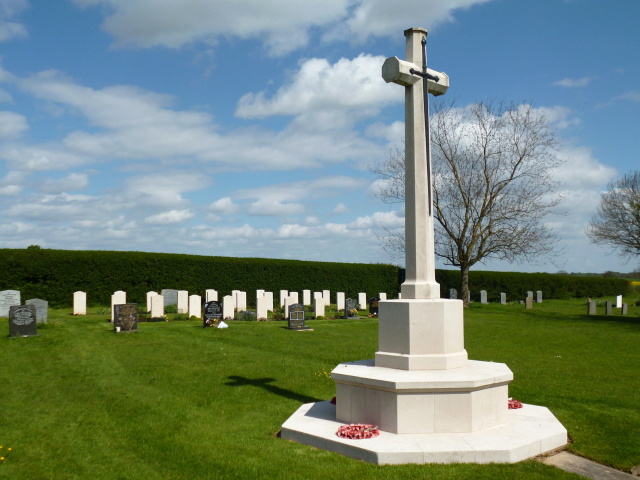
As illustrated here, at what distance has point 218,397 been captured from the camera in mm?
8031

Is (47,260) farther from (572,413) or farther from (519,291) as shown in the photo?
(519,291)

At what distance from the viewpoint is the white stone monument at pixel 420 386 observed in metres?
5.38

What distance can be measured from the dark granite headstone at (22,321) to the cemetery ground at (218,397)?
1.28 feet

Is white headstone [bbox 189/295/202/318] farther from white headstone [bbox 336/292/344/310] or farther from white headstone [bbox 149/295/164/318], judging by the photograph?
white headstone [bbox 336/292/344/310]


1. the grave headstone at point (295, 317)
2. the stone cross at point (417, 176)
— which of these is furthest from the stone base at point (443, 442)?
the grave headstone at point (295, 317)

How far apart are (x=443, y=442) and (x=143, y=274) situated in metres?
21.0

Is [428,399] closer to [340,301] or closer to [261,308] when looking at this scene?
[261,308]

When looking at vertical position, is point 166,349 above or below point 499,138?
below

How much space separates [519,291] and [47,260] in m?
33.0

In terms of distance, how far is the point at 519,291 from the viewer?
1585 inches

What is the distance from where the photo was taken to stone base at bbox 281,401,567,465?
16.8ft

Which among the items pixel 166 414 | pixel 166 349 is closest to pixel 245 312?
pixel 166 349

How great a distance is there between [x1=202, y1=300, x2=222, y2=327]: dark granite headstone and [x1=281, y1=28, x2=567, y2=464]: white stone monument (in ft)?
34.2

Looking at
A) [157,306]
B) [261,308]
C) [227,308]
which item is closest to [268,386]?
[227,308]
